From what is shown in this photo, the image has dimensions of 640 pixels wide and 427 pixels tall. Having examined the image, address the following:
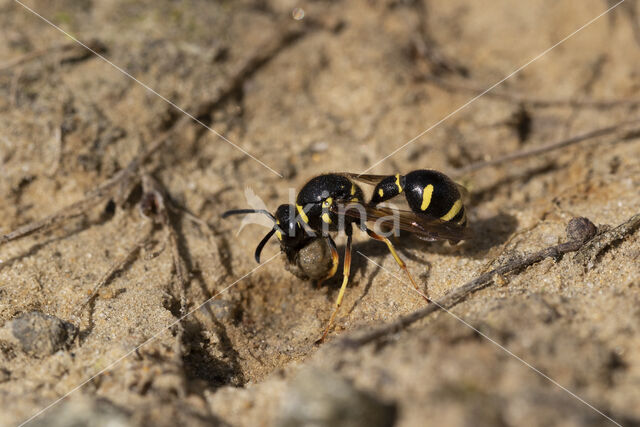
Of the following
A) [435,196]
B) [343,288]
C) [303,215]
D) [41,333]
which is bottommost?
[343,288]

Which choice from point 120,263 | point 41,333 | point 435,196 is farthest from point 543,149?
point 41,333

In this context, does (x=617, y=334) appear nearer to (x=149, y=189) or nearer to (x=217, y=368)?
(x=217, y=368)

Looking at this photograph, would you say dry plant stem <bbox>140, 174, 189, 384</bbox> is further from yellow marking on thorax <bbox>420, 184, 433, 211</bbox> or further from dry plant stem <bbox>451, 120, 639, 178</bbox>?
dry plant stem <bbox>451, 120, 639, 178</bbox>

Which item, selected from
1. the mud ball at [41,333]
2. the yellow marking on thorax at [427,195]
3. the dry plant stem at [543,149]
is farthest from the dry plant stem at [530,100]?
the mud ball at [41,333]

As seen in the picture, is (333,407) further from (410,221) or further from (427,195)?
(427,195)

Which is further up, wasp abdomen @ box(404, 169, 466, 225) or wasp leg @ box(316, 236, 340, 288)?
wasp abdomen @ box(404, 169, 466, 225)

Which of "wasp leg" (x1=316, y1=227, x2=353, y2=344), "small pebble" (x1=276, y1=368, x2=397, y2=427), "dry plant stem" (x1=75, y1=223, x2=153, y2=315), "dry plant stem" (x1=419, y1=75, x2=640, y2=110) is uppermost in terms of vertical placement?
"dry plant stem" (x1=419, y1=75, x2=640, y2=110)

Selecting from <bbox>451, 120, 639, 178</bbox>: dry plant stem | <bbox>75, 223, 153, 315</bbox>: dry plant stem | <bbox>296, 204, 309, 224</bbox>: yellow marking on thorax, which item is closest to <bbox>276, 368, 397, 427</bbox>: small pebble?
<bbox>296, 204, 309, 224</bbox>: yellow marking on thorax
